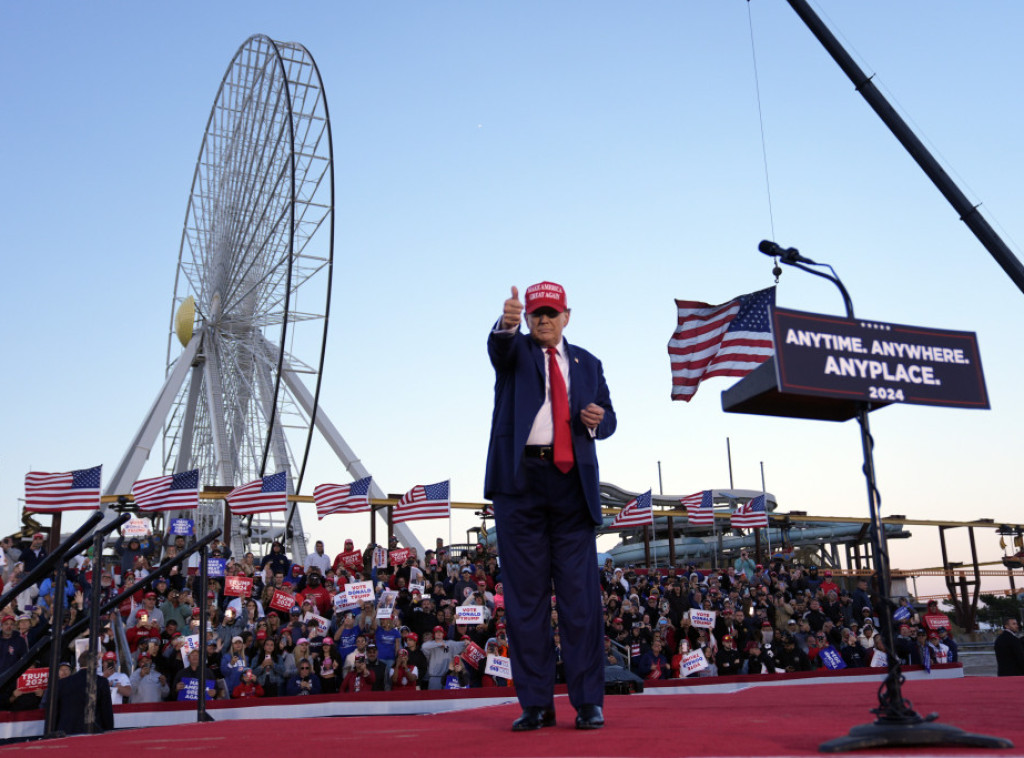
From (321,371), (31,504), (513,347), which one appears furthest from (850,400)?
(321,371)

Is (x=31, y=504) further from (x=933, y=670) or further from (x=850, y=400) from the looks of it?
(x=850, y=400)

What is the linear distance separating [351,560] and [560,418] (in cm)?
1276

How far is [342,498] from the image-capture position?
67.6 ft

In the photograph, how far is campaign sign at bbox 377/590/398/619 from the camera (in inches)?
→ 479

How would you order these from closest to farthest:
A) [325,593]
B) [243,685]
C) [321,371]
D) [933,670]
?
1. [243,685]
2. [933,670]
3. [325,593]
4. [321,371]

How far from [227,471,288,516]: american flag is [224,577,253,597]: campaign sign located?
5703 millimetres

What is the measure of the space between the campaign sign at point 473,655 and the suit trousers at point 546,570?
8.30m

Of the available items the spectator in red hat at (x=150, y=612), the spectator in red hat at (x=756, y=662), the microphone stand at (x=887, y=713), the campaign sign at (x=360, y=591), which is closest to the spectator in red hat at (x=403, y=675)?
the campaign sign at (x=360, y=591)

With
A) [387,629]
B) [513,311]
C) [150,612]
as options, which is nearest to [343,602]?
[387,629]

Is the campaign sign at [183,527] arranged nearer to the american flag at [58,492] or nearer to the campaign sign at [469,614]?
the american flag at [58,492]

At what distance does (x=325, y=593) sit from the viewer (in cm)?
1383

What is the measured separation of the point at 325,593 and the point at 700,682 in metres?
5.58

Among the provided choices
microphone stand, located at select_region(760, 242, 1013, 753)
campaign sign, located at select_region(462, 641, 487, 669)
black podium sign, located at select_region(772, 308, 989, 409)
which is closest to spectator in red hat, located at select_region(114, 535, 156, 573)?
campaign sign, located at select_region(462, 641, 487, 669)

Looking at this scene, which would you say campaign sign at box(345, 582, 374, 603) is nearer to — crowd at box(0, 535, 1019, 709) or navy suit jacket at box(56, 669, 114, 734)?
crowd at box(0, 535, 1019, 709)
